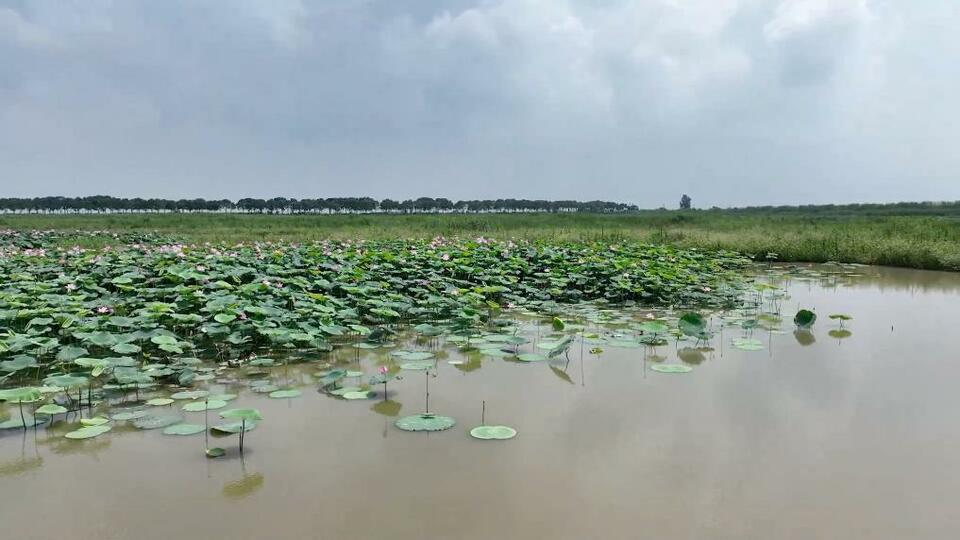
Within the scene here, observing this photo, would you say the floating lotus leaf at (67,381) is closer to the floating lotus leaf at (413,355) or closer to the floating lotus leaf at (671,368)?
the floating lotus leaf at (413,355)

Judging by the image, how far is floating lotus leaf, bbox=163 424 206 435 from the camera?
2848mm

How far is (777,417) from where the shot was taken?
10.5 ft

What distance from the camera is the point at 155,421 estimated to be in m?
3.02

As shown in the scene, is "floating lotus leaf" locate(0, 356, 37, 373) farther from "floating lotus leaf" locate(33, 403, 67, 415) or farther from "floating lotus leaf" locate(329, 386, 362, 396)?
"floating lotus leaf" locate(329, 386, 362, 396)

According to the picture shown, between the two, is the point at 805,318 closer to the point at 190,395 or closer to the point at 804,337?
the point at 804,337

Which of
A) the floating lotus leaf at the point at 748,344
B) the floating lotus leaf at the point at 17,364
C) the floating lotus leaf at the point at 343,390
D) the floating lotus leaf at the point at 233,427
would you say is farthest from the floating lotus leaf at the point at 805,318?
the floating lotus leaf at the point at 17,364

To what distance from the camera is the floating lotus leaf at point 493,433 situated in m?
2.87

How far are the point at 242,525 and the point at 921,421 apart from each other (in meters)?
3.31

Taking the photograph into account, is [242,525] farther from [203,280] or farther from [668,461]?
[203,280]

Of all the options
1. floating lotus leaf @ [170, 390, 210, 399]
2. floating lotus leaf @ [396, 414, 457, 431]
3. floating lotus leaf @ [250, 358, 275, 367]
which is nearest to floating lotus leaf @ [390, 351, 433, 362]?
floating lotus leaf @ [250, 358, 275, 367]

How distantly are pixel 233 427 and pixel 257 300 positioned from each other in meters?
2.50

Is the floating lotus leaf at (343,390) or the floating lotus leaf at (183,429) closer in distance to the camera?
the floating lotus leaf at (183,429)

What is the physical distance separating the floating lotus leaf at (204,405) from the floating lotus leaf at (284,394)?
26 cm

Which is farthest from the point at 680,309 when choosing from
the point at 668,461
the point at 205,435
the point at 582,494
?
the point at 205,435
